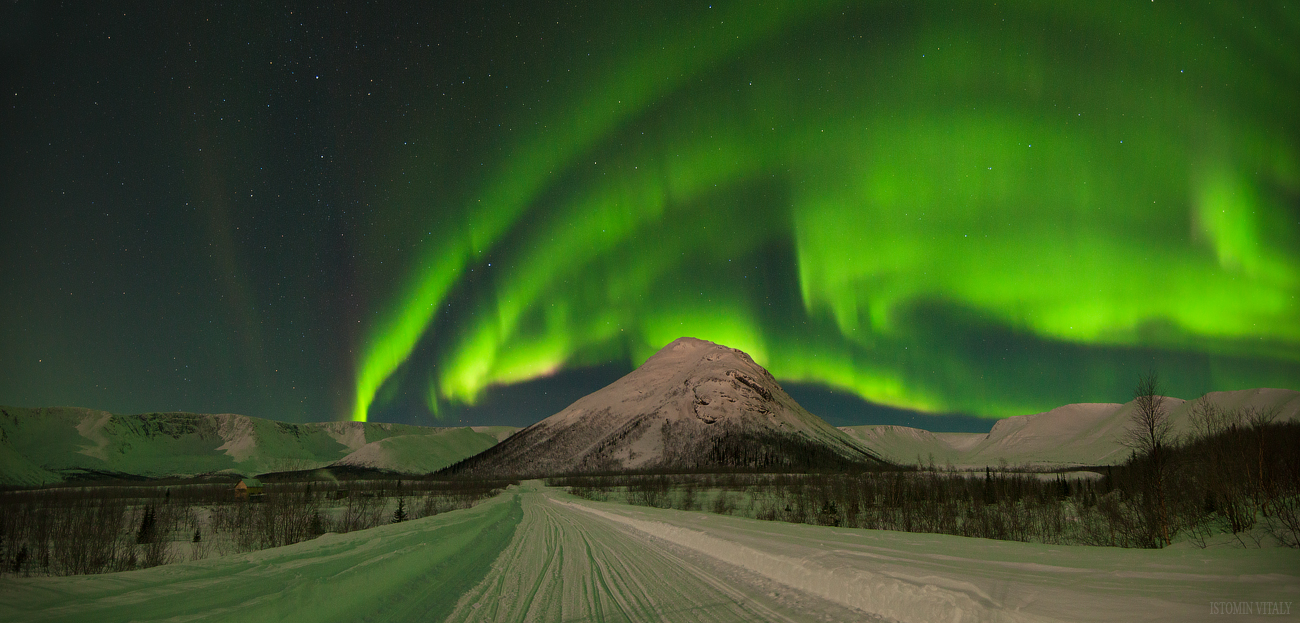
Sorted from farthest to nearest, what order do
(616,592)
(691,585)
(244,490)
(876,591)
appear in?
1. (244,490)
2. (691,585)
3. (616,592)
4. (876,591)

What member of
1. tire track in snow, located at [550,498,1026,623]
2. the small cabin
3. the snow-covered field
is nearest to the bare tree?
the snow-covered field

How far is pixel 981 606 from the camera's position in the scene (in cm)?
588

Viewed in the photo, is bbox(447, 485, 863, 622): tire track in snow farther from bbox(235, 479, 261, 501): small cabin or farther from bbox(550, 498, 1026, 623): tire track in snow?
bbox(235, 479, 261, 501): small cabin

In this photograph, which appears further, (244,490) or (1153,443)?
(244,490)

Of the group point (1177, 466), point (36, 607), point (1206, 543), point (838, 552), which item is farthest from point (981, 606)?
point (1177, 466)

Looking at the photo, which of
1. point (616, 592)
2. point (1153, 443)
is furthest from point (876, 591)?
point (1153, 443)

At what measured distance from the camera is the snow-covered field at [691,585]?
19.6ft

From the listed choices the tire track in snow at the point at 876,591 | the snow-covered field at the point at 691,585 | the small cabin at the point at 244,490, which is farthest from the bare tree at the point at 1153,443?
the small cabin at the point at 244,490

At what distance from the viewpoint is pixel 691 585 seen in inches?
336

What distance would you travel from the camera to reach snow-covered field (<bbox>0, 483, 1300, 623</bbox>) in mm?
5969

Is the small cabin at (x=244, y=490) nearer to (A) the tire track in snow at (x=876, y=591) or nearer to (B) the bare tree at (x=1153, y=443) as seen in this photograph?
(A) the tire track in snow at (x=876, y=591)

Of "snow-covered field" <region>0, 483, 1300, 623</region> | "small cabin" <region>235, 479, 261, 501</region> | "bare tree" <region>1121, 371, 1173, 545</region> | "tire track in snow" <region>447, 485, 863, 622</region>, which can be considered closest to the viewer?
"snow-covered field" <region>0, 483, 1300, 623</region>

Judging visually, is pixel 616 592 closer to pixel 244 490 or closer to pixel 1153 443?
pixel 1153 443

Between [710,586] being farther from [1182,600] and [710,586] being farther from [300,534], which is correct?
[300,534]
